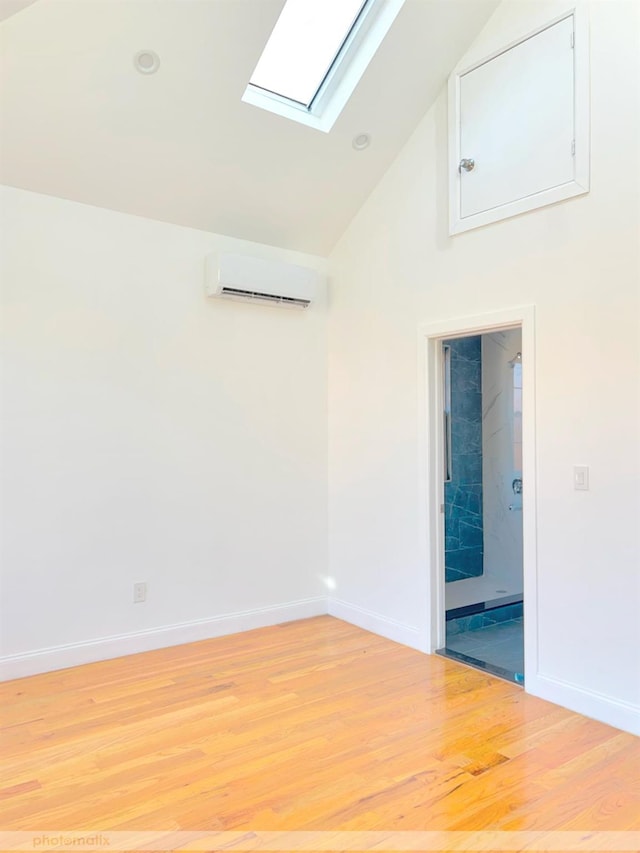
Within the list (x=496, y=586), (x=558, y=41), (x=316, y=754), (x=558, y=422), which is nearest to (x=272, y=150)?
(x=558, y=41)

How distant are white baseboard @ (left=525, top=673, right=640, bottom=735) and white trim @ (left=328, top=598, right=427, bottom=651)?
31.5 inches

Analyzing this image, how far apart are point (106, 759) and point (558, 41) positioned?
3.83 metres

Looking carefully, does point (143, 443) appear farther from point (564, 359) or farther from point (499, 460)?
point (499, 460)

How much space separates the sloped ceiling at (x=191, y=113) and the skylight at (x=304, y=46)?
0.21m

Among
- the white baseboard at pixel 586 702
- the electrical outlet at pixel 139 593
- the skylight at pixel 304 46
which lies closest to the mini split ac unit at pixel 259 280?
the skylight at pixel 304 46

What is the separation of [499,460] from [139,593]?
341cm

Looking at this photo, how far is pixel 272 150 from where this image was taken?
3.65 m

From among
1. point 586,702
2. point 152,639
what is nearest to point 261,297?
point 152,639

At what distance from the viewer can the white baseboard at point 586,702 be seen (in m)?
2.66

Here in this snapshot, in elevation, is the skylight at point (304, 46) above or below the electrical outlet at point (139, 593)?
above

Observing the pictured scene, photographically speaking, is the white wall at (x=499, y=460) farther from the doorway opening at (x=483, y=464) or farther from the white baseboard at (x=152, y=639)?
the white baseboard at (x=152, y=639)

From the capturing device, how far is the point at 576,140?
2873 millimetres

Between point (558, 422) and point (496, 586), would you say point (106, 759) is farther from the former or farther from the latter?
point (496, 586)

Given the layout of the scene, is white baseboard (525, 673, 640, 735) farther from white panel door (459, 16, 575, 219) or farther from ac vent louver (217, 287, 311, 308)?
ac vent louver (217, 287, 311, 308)
